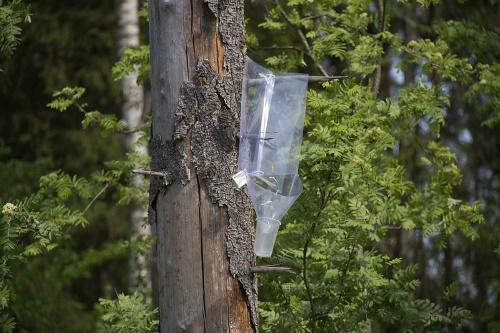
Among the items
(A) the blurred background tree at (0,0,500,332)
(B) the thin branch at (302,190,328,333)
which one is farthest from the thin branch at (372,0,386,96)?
(B) the thin branch at (302,190,328,333)

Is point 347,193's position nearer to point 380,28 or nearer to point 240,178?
point 240,178

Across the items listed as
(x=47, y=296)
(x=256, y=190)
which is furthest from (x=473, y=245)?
(x=256, y=190)

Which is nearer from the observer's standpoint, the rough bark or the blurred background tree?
the blurred background tree

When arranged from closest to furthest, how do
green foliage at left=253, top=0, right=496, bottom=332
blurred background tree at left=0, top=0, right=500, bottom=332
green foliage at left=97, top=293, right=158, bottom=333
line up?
green foliage at left=253, top=0, right=496, bottom=332 < blurred background tree at left=0, top=0, right=500, bottom=332 < green foliage at left=97, top=293, right=158, bottom=333

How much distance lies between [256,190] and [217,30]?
747mm

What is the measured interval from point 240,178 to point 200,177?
0.63 ft

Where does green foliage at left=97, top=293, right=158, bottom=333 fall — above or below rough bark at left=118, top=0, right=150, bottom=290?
below

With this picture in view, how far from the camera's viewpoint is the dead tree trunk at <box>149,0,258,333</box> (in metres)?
3.17

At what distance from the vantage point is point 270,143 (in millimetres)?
3398

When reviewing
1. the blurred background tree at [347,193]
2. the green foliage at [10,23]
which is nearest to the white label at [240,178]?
the blurred background tree at [347,193]

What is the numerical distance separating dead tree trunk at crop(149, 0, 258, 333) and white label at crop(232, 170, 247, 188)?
0.03m

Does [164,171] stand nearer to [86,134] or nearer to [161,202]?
[161,202]

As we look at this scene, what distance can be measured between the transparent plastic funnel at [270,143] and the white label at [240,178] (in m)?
0.02

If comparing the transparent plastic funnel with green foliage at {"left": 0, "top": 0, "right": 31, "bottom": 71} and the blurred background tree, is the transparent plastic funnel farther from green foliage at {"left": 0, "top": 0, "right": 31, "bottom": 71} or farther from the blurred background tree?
green foliage at {"left": 0, "top": 0, "right": 31, "bottom": 71}
